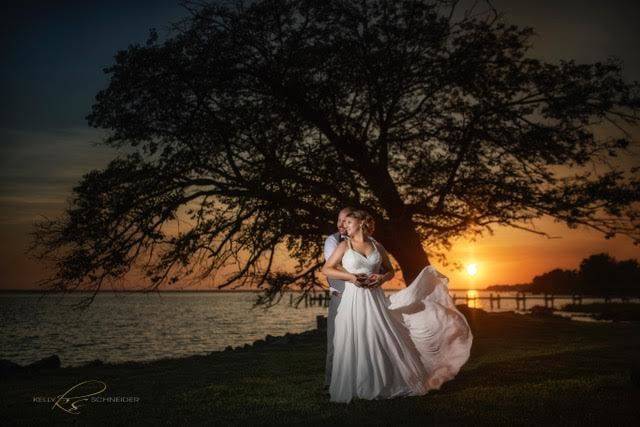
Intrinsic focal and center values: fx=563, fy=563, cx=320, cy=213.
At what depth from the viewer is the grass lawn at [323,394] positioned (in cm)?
720

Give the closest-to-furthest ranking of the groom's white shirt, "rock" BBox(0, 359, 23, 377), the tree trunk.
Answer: the groom's white shirt < "rock" BBox(0, 359, 23, 377) < the tree trunk

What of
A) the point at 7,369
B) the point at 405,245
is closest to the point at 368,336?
the point at 405,245

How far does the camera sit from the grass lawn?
23.6 feet

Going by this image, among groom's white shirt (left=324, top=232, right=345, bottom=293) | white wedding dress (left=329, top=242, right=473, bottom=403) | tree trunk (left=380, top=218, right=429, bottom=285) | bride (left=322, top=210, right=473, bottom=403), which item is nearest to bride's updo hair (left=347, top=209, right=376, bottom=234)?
bride (left=322, top=210, right=473, bottom=403)

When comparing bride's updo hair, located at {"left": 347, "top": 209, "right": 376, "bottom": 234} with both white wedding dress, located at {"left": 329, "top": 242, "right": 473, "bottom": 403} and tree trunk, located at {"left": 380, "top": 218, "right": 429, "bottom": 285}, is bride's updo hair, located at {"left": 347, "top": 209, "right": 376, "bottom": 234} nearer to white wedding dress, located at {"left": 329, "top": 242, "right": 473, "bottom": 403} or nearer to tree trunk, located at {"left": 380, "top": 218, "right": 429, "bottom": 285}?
white wedding dress, located at {"left": 329, "top": 242, "right": 473, "bottom": 403}

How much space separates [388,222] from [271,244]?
12.3ft

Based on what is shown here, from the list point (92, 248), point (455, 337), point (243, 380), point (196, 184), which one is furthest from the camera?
point (196, 184)

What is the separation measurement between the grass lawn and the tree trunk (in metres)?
2.96

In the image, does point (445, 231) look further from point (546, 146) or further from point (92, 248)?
point (92, 248)

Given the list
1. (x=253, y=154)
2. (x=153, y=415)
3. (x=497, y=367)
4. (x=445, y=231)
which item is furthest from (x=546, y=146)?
(x=153, y=415)

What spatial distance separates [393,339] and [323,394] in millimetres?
1622

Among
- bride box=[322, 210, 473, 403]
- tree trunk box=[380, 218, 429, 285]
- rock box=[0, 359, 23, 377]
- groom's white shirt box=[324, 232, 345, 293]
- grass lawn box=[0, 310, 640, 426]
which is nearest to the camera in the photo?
grass lawn box=[0, 310, 640, 426]

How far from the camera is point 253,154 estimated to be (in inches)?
660

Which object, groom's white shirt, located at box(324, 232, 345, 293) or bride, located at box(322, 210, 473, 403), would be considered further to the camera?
groom's white shirt, located at box(324, 232, 345, 293)
